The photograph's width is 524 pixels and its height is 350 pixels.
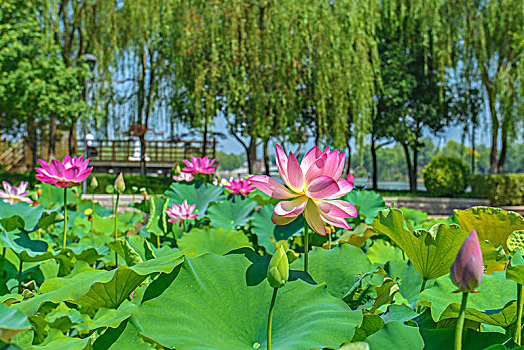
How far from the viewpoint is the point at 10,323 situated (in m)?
0.26

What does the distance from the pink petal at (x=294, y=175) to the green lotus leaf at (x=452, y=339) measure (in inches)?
8.6

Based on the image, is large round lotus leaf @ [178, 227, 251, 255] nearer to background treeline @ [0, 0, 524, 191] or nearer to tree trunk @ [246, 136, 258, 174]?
background treeline @ [0, 0, 524, 191]

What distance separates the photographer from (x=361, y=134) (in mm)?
6398

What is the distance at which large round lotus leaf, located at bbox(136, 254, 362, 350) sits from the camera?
405 mm

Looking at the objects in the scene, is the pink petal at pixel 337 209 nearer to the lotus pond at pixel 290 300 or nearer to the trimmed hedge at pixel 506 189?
the lotus pond at pixel 290 300

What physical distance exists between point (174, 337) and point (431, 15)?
9.06 metres

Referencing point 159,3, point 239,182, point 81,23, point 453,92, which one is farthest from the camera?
point 453,92

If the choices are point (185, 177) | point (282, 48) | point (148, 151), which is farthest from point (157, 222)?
point (148, 151)

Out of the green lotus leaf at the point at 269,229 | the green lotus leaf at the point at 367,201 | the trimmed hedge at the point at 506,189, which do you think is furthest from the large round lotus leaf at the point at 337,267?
the trimmed hedge at the point at 506,189

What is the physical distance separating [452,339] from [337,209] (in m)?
0.20

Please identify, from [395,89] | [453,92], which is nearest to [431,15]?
[395,89]

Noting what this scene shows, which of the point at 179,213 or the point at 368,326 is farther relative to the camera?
the point at 179,213

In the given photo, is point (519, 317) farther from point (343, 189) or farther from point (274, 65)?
point (274, 65)

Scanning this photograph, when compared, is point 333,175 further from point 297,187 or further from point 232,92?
point 232,92
